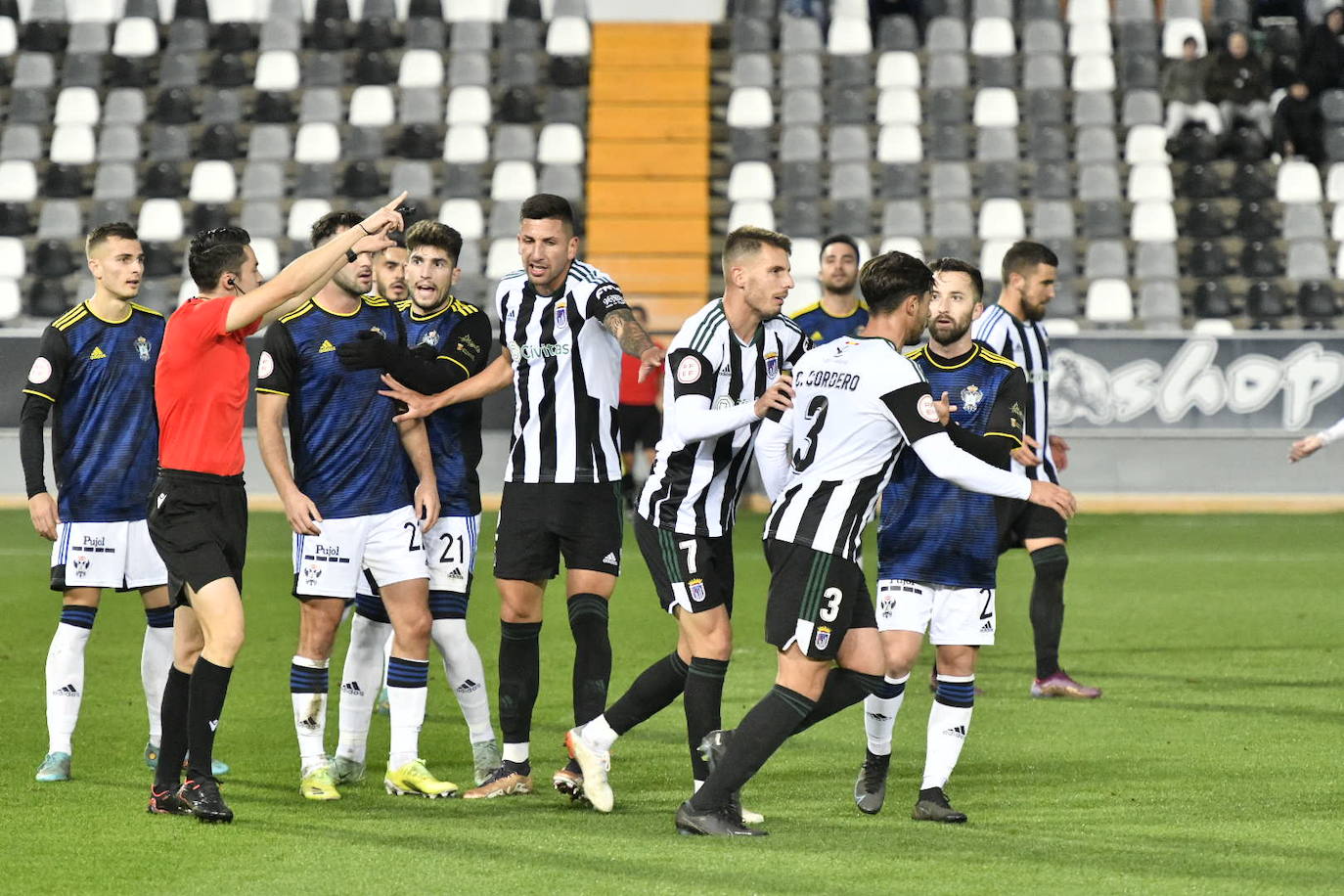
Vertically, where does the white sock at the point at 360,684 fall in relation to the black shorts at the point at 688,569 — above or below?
below

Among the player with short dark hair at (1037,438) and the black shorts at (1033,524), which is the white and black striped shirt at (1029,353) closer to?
the player with short dark hair at (1037,438)

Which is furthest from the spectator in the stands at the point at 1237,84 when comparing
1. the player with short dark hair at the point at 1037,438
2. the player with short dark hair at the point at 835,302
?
the player with short dark hair at the point at 1037,438

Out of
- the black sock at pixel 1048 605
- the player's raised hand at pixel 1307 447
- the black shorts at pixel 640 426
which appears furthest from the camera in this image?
the black shorts at pixel 640 426

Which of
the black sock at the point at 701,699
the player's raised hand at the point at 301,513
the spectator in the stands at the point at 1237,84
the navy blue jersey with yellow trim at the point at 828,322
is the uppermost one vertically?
the spectator in the stands at the point at 1237,84

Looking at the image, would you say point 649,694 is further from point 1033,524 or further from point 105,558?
point 1033,524

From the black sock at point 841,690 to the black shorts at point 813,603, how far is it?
225 millimetres

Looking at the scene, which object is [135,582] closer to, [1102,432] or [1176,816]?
[1176,816]

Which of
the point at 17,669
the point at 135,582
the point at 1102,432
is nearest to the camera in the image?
the point at 135,582

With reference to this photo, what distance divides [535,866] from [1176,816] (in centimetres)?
217

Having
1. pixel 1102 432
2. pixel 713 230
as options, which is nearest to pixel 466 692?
pixel 1102 432

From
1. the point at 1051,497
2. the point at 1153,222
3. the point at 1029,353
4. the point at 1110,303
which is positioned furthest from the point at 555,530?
the point at 1153,222

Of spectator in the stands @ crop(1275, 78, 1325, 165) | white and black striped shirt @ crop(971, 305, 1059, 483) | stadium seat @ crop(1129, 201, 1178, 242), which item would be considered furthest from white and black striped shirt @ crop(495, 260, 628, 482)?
spectator in the stands @ crop(1275, 78, 1325, 165)

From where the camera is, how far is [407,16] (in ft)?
73.5

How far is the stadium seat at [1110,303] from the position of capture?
63.3ft
